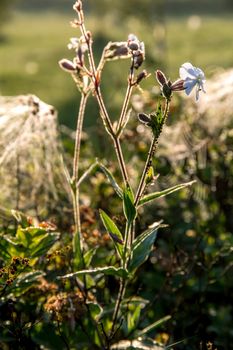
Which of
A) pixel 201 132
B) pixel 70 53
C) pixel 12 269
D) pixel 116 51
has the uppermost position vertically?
pixel 116 51

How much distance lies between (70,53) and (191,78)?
55.1 ft

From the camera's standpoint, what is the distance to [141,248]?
75.9 inches

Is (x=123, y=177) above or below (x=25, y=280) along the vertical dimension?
above

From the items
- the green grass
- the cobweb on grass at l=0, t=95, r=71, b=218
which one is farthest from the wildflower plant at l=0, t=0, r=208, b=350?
the green grass

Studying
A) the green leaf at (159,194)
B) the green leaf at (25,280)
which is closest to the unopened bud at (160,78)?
the green leaf at (159,194)

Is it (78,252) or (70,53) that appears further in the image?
(70,53)

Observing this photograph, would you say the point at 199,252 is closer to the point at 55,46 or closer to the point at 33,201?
the point at 33,201

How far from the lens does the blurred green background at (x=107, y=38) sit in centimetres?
1345

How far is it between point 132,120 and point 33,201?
108 cm

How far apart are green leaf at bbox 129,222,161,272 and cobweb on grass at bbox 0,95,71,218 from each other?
2.03 ft

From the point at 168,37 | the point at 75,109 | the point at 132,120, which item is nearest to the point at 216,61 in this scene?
the point at 168,37

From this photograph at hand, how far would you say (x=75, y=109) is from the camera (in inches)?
459

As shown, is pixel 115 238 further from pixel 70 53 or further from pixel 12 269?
pixel 70 53

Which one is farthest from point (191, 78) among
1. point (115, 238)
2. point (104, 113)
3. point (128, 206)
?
point (115, 238)
